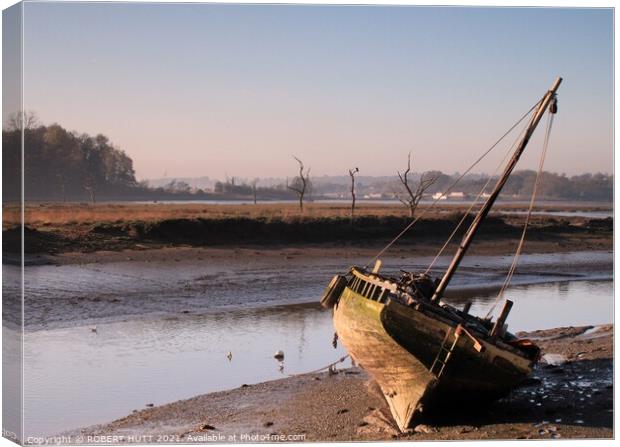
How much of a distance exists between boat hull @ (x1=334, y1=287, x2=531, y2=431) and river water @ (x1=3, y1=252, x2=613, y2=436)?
432 cm

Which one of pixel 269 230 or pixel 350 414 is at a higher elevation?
pixel 269 230

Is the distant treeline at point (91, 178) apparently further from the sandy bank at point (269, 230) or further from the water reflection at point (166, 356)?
the water reflection at point (166, 356)

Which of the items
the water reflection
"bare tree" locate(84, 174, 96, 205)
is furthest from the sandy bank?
the water reflection

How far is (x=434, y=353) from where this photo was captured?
1394 cm

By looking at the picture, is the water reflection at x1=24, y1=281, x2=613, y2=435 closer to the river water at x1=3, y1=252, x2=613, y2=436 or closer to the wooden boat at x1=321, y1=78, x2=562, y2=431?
the river water at x1=3, y1=252, x2=613, y2=436

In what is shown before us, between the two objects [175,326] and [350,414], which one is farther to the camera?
[175,326]

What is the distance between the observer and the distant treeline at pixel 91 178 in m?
15.4

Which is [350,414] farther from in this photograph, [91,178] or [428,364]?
[91,178]

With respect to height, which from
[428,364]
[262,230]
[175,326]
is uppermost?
[262,230]

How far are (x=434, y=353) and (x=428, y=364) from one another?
22 centimetres

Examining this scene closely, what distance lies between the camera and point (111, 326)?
22.2 m

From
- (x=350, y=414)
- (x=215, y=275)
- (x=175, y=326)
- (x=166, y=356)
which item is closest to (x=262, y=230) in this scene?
(x=215, y=275)

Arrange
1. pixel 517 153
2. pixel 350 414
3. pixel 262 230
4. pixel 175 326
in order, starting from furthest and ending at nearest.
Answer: pixel 262 230 → pixel 175 326 → pixel 517 153 → pixel 350 414

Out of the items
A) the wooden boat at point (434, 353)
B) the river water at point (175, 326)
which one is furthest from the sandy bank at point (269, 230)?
the wooden boat at point (434, 353)
